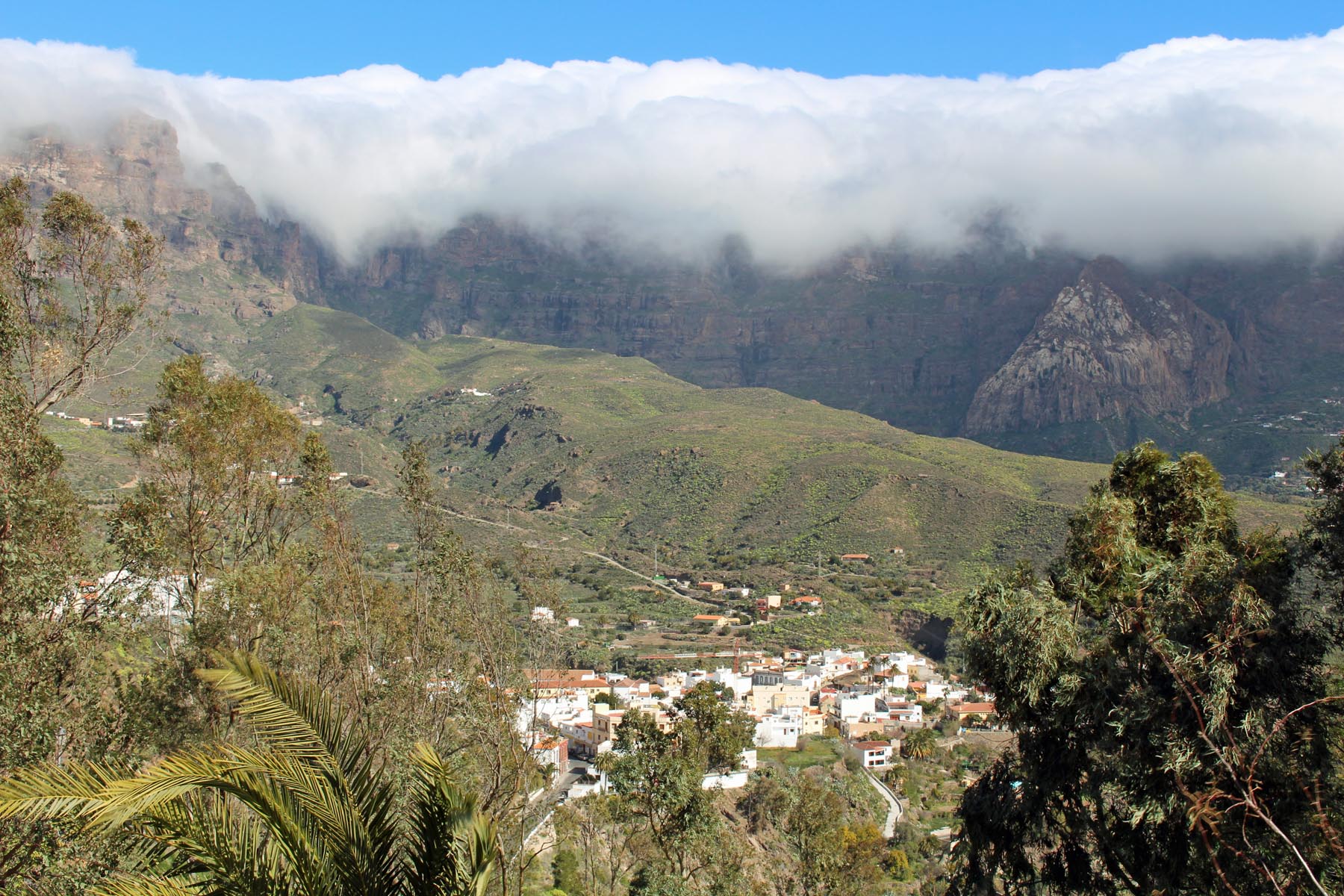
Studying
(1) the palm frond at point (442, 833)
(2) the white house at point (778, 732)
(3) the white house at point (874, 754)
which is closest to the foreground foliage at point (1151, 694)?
(1) the palm frond at point (442, 833)

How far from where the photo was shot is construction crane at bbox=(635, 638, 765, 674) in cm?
5659

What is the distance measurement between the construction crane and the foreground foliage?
4143cm

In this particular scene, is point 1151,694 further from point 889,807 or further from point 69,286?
point 889,807

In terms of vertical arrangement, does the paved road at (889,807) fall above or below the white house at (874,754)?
above

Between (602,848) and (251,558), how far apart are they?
1518 centimetres

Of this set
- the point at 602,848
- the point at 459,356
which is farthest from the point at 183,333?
the point at 602,848

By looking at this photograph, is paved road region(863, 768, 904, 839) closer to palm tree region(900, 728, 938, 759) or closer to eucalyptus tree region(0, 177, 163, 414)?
palm tree region(900, 728, 938, 759)

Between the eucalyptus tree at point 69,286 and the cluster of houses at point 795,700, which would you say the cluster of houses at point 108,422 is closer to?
the cluster of houses at point 795,700

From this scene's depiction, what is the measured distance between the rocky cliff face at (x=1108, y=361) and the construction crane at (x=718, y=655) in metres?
106

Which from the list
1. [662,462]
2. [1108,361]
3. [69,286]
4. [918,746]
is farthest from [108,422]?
[1108,361]

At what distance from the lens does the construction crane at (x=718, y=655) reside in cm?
5659

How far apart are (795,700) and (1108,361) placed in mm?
124314

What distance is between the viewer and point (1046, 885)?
13.1m

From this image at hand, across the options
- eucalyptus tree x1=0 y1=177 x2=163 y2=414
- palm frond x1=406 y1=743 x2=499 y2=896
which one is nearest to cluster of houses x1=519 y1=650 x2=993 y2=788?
eucalyptus tree x1=0 y1=177 x2=163 y2=414
